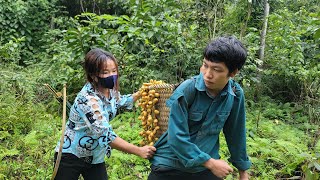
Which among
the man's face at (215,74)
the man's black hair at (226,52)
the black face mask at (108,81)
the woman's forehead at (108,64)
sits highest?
the man's black hair at (226,52)

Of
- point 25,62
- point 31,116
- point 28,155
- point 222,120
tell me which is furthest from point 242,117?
point 25,62

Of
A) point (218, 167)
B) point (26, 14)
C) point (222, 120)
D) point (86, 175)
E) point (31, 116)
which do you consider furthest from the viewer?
point (26, 14)

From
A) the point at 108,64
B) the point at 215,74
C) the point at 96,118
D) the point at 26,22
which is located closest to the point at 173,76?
the point at 108,64

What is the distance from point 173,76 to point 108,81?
3510mm

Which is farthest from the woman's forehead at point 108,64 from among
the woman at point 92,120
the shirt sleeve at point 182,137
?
the shirt sleeve at point 182,137

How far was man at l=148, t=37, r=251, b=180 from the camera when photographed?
1.69 m

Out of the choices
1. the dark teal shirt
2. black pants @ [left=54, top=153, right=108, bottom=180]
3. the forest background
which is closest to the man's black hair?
the dark teal shirt

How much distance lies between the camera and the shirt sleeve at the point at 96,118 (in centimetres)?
212

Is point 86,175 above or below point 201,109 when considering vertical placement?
below

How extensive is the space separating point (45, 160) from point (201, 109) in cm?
294

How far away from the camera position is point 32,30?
1077 centimetres

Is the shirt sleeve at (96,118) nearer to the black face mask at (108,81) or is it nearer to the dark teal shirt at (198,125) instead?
the black face mask at (108,81)

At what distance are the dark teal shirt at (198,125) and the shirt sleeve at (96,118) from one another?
0.33 metres

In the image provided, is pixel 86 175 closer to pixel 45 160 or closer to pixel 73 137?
pixel 73 137
